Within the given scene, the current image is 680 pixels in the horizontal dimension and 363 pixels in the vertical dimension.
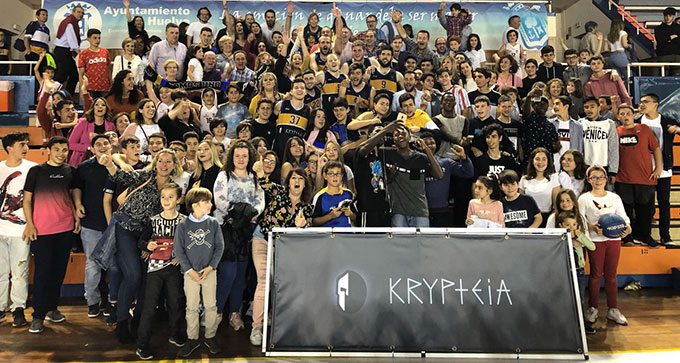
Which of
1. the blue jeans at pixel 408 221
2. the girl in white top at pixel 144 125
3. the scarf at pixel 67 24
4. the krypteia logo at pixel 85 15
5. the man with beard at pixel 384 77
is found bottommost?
the blue jeans at pixel 408 221

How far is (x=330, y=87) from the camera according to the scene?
27.4 feet

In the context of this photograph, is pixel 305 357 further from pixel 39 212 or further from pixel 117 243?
pixel 39 212

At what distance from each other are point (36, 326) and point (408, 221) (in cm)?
403

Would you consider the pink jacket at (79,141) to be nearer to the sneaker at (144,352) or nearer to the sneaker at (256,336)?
the sneaker at (144,352)

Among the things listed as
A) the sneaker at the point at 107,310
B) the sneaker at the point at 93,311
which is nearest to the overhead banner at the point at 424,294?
the sneaker at the point at 107,310

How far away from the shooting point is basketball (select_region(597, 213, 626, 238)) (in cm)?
548

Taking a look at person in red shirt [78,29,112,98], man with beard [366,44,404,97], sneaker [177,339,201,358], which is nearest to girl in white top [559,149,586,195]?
man with beard [366,44,404,97]

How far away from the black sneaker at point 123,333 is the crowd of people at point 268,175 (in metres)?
0.01

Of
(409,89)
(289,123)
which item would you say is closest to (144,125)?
(289,123)

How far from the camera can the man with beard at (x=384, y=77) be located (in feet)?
28.8

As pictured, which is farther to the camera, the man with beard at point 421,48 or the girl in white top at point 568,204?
the man with beard at point 421,48

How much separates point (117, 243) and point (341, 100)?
11.4 feet

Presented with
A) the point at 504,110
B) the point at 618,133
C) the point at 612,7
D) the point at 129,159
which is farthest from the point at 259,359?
the point at 612,7

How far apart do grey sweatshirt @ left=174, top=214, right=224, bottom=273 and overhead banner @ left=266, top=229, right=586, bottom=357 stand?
0.71 m
